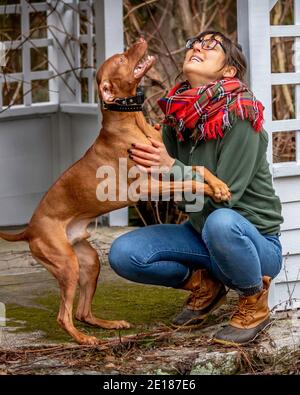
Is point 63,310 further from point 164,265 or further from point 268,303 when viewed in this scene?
point 268,303

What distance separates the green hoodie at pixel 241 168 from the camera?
13.7ft

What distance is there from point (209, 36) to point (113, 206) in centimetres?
87

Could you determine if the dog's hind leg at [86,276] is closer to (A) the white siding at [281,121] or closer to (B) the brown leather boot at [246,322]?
(B) the brown leather boot at [246,322]

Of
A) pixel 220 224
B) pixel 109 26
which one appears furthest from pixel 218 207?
pixel 109 26

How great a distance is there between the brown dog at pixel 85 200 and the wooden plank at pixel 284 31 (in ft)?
2.48

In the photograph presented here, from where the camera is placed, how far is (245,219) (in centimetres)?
422

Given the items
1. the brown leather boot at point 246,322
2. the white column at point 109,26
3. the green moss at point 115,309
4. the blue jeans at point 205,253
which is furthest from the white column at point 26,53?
the brown leather boot at point 246,322

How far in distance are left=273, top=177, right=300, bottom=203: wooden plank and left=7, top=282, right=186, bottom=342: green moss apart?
0.78 m

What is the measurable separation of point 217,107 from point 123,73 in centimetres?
45

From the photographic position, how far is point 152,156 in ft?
14.0

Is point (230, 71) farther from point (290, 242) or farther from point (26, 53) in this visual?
point (26, 53)

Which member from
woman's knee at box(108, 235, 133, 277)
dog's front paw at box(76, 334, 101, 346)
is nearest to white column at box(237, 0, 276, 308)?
woman's knee at box(108, 235, 133, 277)

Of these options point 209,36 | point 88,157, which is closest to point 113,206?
point 88,157
